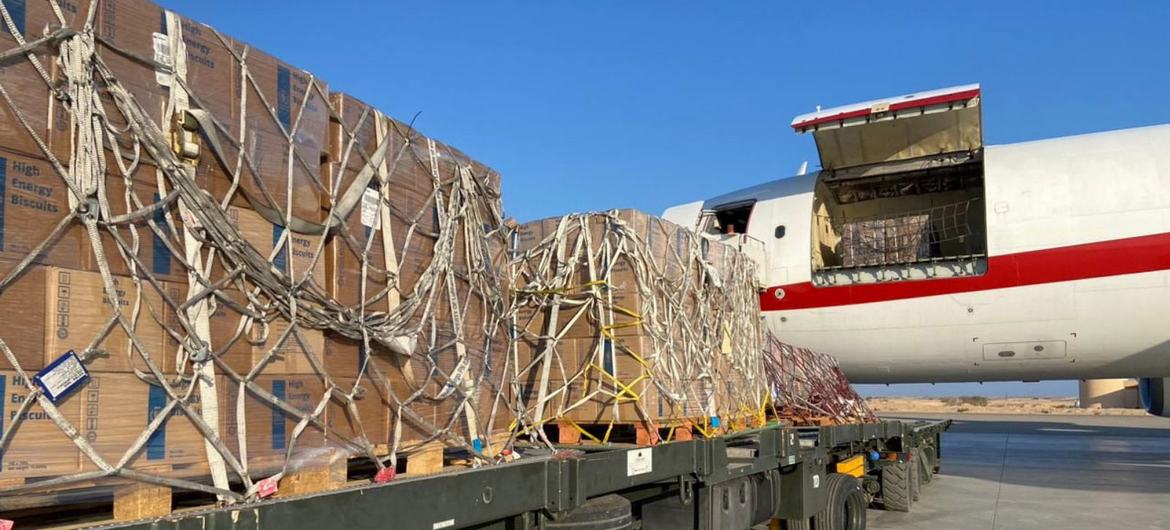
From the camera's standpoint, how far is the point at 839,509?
28.8 feet

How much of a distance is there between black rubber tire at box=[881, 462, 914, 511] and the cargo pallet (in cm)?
22

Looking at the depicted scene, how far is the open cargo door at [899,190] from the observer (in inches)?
450

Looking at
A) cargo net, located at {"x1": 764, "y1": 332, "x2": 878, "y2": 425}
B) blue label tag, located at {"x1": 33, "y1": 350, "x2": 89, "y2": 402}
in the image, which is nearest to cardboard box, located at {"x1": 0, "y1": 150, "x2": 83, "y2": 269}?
blue label tag, located at {"x1": 33, "y1": 350, "x2": 89, "y2": 402}

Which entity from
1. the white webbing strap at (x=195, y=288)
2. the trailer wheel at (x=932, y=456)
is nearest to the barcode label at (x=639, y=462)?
the white webbing strap at (x=195, y=288)

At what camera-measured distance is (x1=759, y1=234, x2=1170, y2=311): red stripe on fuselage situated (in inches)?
440

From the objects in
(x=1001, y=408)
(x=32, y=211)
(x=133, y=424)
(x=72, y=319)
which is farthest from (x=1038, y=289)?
(x=1001, y=408)

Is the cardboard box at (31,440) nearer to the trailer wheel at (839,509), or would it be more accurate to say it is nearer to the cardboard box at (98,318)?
the cardboard box at (98,318)

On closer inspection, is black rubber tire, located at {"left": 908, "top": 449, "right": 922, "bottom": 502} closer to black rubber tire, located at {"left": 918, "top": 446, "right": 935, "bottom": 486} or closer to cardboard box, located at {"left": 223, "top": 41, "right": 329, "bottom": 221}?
black rubber tire, located at {"left": 918, "top": 446, "right": 935, "bottom": 486}

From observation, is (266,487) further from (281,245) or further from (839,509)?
(839,509)

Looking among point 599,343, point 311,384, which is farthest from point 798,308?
point 311,384

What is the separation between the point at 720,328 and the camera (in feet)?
24.1

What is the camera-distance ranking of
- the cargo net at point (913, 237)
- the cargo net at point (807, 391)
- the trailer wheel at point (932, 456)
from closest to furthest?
1. the cargo net at point (807, 391)
2. the cargo net at point (913, 237)
3. the trailer wheel at point (932, 456)

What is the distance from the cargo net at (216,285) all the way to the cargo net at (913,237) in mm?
10284

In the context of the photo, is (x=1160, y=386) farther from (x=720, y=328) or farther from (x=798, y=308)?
(x=720, y=328)
